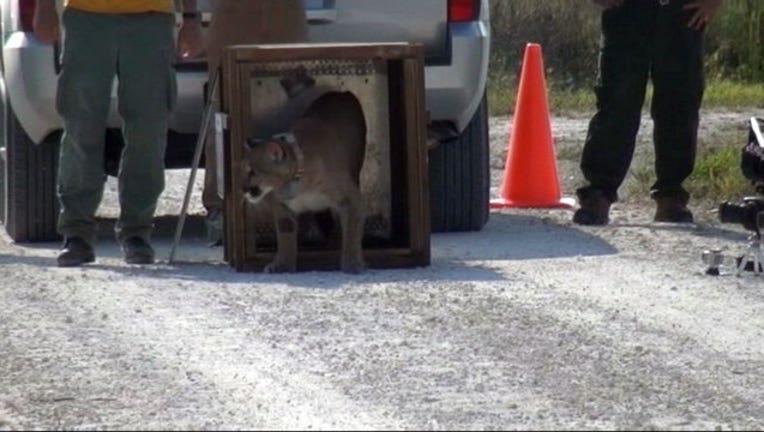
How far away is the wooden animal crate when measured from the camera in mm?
8031

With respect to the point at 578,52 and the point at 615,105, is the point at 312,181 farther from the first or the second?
the point at 578,52

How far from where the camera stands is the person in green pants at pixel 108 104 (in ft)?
26.6

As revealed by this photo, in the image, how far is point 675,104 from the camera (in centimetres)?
985

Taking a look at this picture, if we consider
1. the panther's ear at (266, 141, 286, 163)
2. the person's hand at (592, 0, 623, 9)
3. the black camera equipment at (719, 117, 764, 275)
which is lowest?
the black camera equipment at (719, 117, 764, 275)

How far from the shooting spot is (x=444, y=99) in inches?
348

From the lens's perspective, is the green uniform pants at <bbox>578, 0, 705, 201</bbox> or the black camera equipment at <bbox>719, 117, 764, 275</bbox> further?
the green uniform pants at <bbox>578, 0, 705, 201</bbox>

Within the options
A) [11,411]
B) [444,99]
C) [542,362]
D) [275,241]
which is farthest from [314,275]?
[11,411]

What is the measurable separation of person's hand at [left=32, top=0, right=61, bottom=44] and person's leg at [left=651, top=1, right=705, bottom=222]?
10.0 feet

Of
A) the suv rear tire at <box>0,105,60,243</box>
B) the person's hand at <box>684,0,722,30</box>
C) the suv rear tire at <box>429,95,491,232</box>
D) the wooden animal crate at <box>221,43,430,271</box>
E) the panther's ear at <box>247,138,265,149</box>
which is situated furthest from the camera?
the person's hand at <box>684,0,722,30</box>

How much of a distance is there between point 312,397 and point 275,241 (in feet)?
8.42

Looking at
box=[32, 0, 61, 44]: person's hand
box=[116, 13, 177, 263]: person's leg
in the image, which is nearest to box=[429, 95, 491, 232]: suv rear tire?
box=[116, 13, 177, 263]: person's leg

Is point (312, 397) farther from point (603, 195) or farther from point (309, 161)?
point (603, 195)

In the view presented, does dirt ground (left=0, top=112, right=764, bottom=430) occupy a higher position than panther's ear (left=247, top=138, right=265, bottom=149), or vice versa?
panther's ear (left=247, top=138, right=265, bottom=149)

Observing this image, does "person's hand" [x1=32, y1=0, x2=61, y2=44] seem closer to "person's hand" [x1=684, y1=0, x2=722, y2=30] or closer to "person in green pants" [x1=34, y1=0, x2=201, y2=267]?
"person in green pants" [x1=34, y1=0, x2=201, y2=267]
